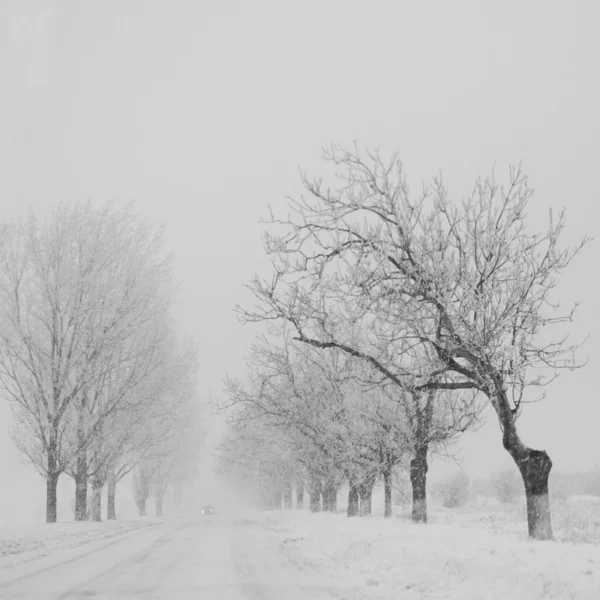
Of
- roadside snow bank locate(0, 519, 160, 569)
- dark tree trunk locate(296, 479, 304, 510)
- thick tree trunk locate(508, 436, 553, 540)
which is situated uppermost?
thick tree trunk locate(508, 436, 553, 540)

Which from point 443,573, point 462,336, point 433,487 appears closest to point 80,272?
point 462,336

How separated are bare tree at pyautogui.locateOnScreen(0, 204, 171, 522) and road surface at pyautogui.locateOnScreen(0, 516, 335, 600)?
910cm

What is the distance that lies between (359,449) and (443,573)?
12434mm

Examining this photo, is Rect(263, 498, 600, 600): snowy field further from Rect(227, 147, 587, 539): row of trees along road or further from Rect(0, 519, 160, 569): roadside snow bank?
Rect(0, 519, 160, 569): roadside snow bank

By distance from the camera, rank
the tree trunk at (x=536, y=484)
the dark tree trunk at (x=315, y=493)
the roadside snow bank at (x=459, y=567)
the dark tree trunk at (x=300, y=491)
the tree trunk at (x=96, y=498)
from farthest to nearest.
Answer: the dark tree trunk at (x=300, y=491) → the dark tree trunk at (x=315, y=493) → the tree trunk at (x=96, y=498) → the tree trunk at (x=536, y=484) → the roadside snow bank at (x=459, y=567)

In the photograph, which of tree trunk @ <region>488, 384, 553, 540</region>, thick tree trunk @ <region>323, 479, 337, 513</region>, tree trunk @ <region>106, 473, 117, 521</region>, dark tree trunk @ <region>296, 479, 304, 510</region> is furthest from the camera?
dark tree trunk @ <region>296, 479, 304, 510</region>

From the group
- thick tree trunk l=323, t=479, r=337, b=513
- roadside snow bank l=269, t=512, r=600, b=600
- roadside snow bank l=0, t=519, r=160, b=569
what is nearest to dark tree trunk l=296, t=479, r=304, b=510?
thick tree trunk l=323, t=479, r=337, b=513

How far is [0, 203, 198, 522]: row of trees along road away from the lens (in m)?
21.3

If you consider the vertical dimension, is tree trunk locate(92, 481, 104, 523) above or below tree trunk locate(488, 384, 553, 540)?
below

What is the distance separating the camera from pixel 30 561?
1075cm

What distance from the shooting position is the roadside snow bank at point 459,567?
21.8 feet

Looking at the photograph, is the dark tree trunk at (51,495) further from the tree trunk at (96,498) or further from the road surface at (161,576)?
the road surface at (161,576)

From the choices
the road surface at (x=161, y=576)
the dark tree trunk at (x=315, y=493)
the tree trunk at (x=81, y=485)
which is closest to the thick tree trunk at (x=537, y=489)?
the road surface at (x=161, y=576)

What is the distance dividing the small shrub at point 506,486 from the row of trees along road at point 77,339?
150 ft
